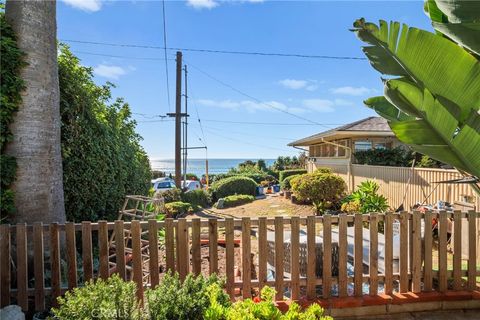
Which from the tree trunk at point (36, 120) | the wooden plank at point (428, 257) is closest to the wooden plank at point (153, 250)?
the tree trunk at point (36, 120)

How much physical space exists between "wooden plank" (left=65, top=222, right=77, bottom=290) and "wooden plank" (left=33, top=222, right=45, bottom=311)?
29cm

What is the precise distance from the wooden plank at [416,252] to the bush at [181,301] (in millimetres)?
2743

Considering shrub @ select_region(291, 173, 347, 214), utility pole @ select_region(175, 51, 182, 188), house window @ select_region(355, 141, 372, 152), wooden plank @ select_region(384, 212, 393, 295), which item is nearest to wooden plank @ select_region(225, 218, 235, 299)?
wooden plank @ select_region(384, 212, 393, 295)

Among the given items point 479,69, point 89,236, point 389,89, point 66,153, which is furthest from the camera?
point 66,153

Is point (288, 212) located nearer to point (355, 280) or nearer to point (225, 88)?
point (355, 280)

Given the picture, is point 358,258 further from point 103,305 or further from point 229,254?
point 103,305

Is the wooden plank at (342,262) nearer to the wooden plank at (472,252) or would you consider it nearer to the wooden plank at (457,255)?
the wooden plank at (457,255)

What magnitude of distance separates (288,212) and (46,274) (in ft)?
34.4

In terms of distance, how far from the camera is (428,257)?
3.72 m

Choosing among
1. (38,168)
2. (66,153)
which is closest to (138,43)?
(66,153)

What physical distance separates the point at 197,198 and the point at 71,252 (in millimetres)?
13773

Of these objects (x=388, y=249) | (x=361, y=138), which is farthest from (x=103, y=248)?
(x=361, y=138)

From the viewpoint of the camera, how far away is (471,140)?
1431 mm

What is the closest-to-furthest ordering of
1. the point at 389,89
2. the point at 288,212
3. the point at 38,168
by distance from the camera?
the point at 389,89
the point at 38,168
the point at 288,212
